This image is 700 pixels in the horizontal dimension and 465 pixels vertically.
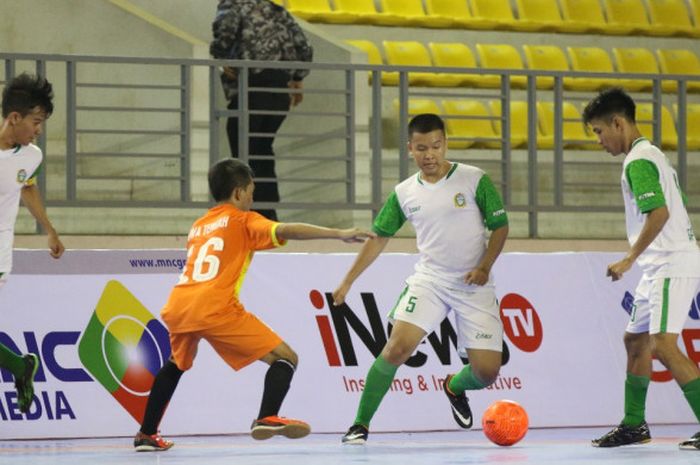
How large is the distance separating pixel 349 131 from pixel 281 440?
3.54 metres

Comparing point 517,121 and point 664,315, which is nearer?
point 664,315

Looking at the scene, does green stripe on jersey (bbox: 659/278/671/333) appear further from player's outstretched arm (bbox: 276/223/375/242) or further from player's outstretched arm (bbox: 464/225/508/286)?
player's outstretched arm (bbox: 276/223/375/242)

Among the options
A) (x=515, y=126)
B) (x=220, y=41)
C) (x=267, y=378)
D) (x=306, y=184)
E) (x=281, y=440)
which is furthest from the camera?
(x=515, y=126)

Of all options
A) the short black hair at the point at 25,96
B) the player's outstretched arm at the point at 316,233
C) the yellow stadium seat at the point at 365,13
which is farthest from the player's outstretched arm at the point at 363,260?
the yellow stadium seat at the point at 365,13

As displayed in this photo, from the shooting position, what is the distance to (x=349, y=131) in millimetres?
12469

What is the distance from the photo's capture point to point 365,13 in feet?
52.5

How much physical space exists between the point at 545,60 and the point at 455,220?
744cm

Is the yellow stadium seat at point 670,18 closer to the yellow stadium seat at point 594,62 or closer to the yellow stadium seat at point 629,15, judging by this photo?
the yellow stadium seat at point 629,15

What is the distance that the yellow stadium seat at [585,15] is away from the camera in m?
17.0

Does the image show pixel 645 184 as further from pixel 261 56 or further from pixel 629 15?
pixel 629 15

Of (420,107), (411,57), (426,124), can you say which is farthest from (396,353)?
(411,57)

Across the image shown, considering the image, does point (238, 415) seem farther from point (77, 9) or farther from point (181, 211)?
point (77, 9)

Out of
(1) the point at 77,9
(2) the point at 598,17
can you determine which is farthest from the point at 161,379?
(2) the point at 598,17

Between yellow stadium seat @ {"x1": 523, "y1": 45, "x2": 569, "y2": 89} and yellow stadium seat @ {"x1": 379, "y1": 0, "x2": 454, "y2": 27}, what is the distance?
0.95 meters
